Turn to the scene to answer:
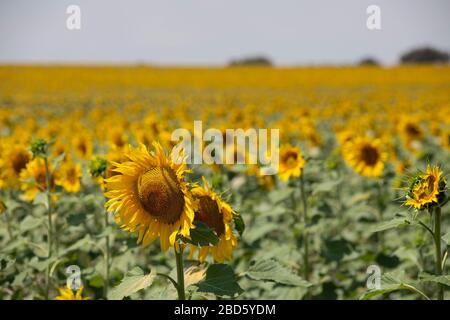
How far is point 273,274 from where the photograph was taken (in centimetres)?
204

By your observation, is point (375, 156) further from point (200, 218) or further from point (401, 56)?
point (401, 56)

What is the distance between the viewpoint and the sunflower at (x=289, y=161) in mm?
3404

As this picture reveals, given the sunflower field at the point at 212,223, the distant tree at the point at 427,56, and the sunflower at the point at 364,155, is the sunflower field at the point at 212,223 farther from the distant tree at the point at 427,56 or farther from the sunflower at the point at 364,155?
the distant tree at the point at 427,56

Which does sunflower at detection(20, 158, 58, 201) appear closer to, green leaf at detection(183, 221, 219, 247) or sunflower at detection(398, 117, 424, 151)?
green leaf at detection(183, 221, 219, 247)

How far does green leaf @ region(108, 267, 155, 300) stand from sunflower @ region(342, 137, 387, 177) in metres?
2.58

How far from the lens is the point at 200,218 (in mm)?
1894

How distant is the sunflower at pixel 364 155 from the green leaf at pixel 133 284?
8.46 ft

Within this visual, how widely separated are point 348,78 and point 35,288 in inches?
1144

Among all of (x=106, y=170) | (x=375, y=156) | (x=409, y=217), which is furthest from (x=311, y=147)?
(x=409, y=217)

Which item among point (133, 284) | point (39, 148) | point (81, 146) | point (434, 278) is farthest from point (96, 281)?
point (81, 146)

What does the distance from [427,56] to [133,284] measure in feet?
185

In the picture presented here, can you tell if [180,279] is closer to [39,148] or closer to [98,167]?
[98,167]

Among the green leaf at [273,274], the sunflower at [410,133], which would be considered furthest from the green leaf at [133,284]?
the sunflower at [410,133]

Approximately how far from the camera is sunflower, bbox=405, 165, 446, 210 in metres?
1.86
